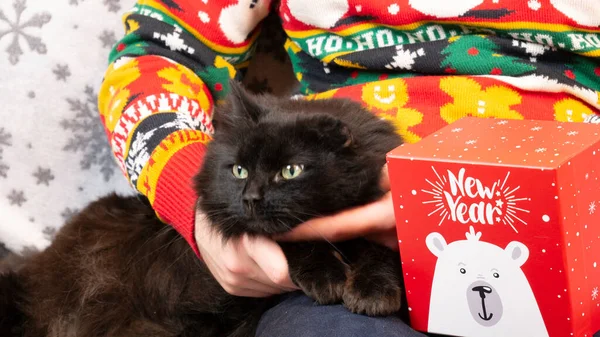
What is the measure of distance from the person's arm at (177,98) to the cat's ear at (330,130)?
0.73 ft

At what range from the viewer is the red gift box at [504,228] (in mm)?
679

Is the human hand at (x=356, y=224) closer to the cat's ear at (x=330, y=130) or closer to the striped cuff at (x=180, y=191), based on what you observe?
the cat's ear at (x=330, y=130)

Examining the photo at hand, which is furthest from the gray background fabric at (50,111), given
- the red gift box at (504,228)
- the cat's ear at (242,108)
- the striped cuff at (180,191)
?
the red gift box at (504,228)

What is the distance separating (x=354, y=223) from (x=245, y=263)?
0.72ft

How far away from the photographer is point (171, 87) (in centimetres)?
132

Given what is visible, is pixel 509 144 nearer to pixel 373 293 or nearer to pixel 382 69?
pixel 373 293

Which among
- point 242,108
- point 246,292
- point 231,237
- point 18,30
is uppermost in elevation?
point 18,30

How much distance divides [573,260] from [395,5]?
640 mm

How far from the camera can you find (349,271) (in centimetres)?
92

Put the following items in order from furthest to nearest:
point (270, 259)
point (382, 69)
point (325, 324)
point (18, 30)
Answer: point (18, 30) → point (382, 69) → point (270, 259) → point (325, 324)

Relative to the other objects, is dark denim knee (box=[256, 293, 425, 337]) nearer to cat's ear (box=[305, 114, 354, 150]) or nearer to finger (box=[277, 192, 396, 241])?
finger (box=[277, 192, 396, 241])

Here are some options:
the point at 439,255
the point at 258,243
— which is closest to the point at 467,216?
the point at 439,255

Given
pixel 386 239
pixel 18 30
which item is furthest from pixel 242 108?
pixel 18 30

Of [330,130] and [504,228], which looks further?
[330,130]
